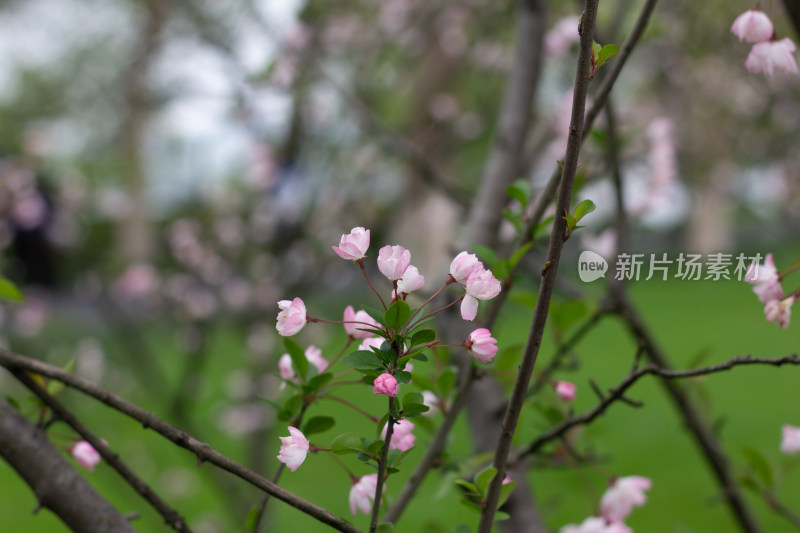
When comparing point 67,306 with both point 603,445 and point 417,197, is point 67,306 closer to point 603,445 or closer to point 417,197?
point 417,197

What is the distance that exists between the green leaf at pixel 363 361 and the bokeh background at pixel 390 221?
384 mm

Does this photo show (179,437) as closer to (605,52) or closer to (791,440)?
(605,52)

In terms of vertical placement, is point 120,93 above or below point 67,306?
above

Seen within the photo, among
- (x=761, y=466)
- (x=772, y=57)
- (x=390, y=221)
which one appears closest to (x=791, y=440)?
(x=761, y=466)

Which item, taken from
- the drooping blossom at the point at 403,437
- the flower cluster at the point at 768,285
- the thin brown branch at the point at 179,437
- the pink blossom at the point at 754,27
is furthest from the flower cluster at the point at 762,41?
the thin brown branch at the point at 179,437

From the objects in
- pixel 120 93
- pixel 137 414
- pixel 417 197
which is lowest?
pixel 137 414

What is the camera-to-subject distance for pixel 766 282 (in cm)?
86

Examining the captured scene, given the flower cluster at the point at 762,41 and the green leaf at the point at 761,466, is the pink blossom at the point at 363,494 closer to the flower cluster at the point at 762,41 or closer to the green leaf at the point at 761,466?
the green leaf at the point at 761,466

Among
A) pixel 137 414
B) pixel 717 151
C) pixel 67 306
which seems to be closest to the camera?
pixel 137 414

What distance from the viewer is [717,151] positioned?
715cm

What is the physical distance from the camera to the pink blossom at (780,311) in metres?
0.81

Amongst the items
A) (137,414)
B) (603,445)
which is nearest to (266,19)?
(137,414)

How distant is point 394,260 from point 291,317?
119 mm

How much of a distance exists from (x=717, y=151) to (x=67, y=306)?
37.4 feet
